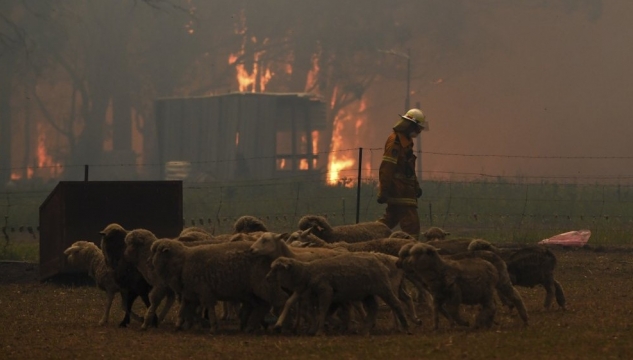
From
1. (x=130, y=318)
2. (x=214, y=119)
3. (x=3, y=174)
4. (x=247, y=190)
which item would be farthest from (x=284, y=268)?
(x=3, y=174)

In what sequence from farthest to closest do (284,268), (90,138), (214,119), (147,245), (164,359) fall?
(90,138), (214,119), (147,245), (284,268), (164,359)

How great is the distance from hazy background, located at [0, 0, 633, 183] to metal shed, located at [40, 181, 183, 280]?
151ft

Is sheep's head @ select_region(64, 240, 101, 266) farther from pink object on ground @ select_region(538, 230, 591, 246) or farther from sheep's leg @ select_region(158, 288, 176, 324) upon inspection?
pink object on ground @ select_region(538, 230, 591, 246)

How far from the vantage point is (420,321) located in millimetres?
Result: 12539

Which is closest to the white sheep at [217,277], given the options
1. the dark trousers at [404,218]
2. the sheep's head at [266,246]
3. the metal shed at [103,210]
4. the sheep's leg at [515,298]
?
the sheep's head at [266,246]

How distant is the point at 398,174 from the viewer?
1822cm

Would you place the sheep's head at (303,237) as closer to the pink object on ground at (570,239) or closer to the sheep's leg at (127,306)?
the sheep's leg at (127,306)

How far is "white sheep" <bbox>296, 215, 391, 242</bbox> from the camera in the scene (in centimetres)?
1536

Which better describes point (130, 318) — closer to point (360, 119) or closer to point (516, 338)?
point (516, 338)

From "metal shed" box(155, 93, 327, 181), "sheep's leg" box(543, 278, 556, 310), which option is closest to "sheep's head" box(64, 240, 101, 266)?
"sheep's leg" box(543, 278, 556, 310)

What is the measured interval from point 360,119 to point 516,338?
60.0 meters

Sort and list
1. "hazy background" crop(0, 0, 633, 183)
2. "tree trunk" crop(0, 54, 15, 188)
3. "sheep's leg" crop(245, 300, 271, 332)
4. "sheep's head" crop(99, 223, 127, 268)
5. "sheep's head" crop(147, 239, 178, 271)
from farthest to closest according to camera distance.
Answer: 1. "hazy background" crop(0, 0, 633, 183)
2. "tree trunk" crop(0, 54, 15, 188)
3. "sheep's head" crop(99, 223, 127, 268)
4. "sheep's head" crop(147, 239, 178, 271)
5. "sheep's leg" crop(245, 300, 271, 332)

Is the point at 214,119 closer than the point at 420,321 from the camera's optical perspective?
No

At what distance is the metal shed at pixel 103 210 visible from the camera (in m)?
18.0
